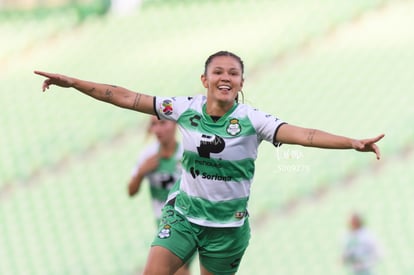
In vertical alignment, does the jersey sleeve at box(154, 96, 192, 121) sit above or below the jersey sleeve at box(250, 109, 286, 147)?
above

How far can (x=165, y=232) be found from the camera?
5.51m

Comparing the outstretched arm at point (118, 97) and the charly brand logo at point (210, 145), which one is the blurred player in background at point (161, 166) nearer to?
the outstretched arm at point (118, 97)

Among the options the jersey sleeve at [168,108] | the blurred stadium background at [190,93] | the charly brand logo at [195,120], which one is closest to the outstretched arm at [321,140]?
the charly brand logo at [195,120]

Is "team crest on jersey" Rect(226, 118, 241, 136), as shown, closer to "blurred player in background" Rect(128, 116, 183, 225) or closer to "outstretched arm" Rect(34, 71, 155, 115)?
"outstretched arm" Rect(34, 71, 155, 115)

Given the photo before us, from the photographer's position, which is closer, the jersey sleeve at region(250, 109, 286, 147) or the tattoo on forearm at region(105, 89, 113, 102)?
the jersey sleeve at region(250, 109, 286, 147)

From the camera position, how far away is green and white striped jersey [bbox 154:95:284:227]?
5367 mm

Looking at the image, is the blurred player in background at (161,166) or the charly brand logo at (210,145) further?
the blurred player in background at (161,166)

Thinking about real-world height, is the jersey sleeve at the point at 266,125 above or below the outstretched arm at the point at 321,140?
above

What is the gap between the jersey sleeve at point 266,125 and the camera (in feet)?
17.4

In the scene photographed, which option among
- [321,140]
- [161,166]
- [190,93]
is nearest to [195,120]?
[321,140]

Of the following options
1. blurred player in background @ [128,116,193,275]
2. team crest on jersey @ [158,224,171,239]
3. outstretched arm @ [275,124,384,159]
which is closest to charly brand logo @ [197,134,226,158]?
outstretched arm @ [275,124,384,159]

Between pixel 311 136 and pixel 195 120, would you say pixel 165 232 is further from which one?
pixel 311 136

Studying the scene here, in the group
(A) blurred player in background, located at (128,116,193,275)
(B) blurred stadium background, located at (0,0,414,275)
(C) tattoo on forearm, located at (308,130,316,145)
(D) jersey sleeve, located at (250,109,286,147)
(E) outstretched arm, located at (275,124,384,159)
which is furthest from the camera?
(B) blurred stadium background, located at (0,0,414,275)

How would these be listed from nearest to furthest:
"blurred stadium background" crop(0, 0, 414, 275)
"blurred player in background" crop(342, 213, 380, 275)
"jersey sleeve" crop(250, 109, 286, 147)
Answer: "jersey sleeve" crop(250, 109, 286, 147), "blurred player in background" crop(342, 213, 380, 275), "blurred stadium background" crop(0, 0, 414, 275)
